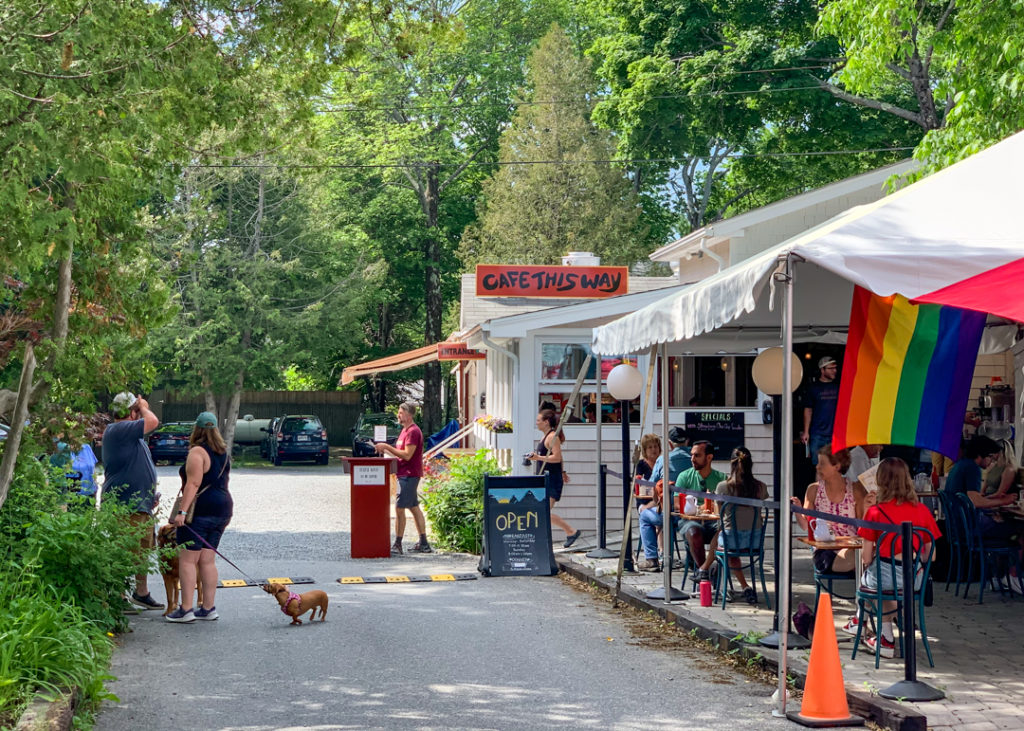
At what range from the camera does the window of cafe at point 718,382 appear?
15.9m

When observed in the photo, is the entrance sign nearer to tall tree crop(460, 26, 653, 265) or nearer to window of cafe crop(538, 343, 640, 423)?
window of cafe crop(538, 343, 640, 423)

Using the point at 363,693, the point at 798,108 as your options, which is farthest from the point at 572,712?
the point at 798,108

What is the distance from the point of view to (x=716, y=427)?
15.9 m

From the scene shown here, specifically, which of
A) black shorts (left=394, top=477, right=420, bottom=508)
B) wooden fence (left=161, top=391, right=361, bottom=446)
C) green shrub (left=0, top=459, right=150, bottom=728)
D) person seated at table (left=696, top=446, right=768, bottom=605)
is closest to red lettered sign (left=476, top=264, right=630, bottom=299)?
black shorts (left=394, top=477, right=420, bottom=508)

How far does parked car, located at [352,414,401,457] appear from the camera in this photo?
3291cm

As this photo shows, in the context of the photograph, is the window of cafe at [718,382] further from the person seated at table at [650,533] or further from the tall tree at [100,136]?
the tall tree at [100,136]

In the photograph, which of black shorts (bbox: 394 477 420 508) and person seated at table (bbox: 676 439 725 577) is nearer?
person seated at table (bbox: 676 439 725 577)

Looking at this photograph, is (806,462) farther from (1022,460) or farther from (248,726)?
(248,726)

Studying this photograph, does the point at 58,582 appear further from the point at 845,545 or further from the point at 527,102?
the point at 527,102

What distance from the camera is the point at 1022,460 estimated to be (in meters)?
11.2

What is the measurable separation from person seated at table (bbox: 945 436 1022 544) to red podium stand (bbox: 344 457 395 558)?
6.32 metres

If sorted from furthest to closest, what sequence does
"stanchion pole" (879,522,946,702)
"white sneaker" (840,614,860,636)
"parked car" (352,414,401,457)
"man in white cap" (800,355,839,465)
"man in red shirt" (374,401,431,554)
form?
"parked car" (352,414,401,457) → "man in red shirt" (374,401,431,554) → "man in white cap" (800,355,839,465) → "white sneaker" (840,614,860,636) → "stanchion pole" (879,522,946,702)

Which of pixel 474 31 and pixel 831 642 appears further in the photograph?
pixel 474 31

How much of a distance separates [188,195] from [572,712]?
29.2 m
